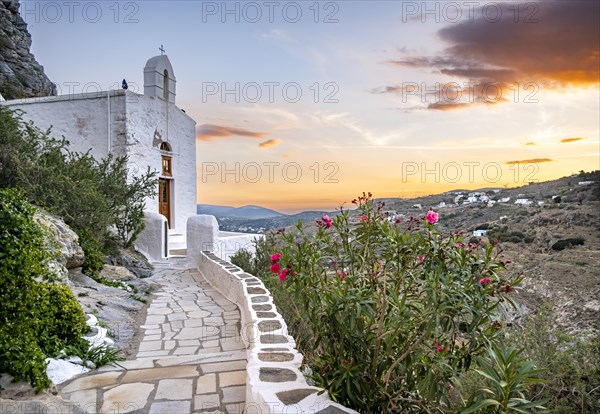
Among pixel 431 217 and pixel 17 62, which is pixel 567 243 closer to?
pixel 431 217

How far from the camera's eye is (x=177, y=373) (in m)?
3.78

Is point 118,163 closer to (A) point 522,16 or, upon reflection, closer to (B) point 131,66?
(B) point 131,66

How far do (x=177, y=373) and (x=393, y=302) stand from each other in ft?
7.96

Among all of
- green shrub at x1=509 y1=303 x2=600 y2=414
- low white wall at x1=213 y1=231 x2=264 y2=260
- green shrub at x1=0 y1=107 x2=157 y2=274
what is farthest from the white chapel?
green shrub at x1=509 y1=303 x2=600 y2=414

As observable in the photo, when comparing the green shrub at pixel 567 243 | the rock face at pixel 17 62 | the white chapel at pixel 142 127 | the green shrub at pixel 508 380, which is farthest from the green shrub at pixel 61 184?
the rock face at pixel 17 62

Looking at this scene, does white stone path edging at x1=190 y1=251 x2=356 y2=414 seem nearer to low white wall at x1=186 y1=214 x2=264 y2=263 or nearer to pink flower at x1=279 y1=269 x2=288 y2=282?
pink flower at x1=279 y1=269 x2=288 y2=282

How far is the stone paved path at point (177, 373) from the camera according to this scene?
316 centimetres

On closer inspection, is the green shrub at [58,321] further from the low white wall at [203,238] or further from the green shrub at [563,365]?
the low white wall at [203,238]

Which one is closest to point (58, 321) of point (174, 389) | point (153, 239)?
point (174, 389)

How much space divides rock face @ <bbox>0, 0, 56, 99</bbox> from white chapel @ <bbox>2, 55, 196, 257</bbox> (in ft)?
26.6

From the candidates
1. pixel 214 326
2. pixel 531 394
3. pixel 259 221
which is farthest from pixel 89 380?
pixel 259 221

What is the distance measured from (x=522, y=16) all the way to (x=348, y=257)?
534cm

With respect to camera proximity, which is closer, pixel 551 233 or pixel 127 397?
pixel 127 397

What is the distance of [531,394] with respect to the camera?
3.43m
